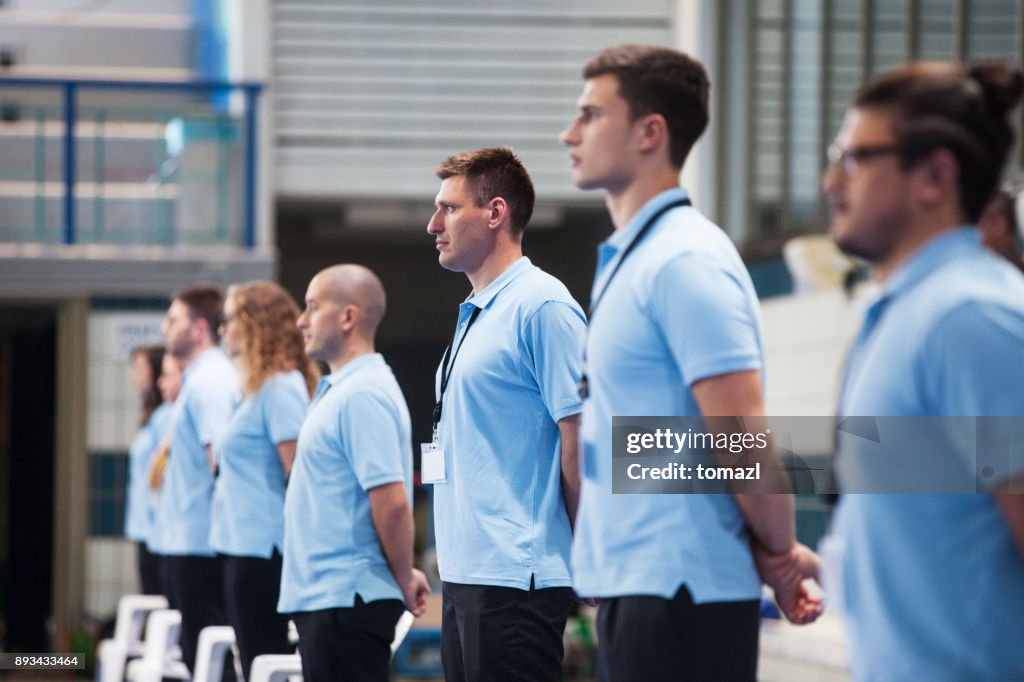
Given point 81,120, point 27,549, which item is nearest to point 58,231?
point 81,120

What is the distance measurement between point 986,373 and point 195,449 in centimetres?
410

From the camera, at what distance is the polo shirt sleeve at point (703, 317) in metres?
2.02

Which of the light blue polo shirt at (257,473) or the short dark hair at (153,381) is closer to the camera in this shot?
the light blue polo shirt at (257,473)

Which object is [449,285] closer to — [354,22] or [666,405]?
[354,22]

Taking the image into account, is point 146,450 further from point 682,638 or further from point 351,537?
point 682,638

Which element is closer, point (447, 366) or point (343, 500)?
point (447, 366)

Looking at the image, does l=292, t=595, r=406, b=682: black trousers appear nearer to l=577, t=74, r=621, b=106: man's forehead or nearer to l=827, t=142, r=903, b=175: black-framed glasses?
l=577, t=74, r=621, b=106: man's forehead

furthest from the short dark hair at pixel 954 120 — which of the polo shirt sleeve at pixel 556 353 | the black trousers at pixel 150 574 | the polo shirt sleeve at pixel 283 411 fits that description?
the black trousers at pixel 150 574

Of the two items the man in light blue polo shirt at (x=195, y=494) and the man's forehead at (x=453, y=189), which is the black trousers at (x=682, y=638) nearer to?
the man's forehead at (x=453, y=189)

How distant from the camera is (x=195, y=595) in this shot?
207 inches

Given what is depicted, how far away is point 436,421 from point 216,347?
2.46 metres

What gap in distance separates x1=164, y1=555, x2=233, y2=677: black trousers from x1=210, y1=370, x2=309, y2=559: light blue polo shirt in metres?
0.90

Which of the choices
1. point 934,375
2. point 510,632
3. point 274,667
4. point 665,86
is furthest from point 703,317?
point 274,667

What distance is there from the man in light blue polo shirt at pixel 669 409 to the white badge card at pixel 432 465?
36.5 inches
